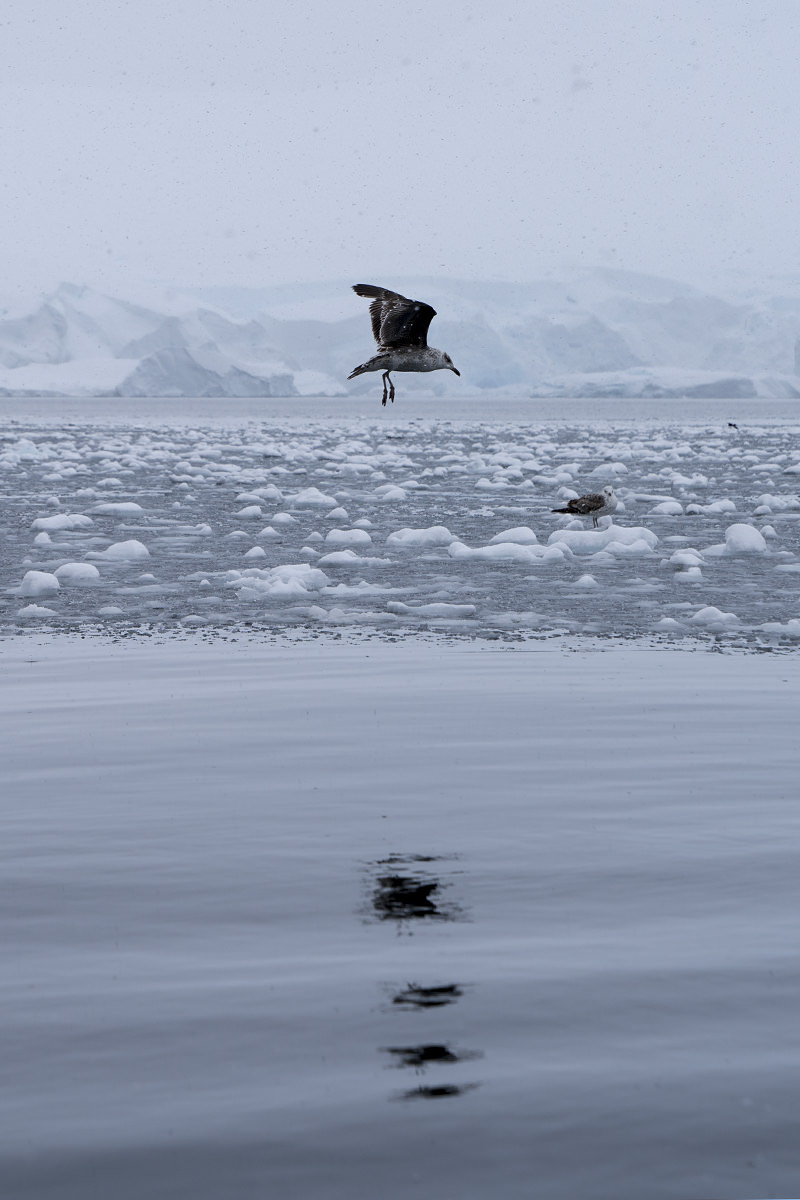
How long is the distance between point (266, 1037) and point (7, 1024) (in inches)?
20.4

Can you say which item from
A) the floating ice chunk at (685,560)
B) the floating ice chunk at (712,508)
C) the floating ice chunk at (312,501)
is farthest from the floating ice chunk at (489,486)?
the floating ice chunk at (685,560)

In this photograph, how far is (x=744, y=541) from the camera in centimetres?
1298

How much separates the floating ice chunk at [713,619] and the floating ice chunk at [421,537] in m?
4.51

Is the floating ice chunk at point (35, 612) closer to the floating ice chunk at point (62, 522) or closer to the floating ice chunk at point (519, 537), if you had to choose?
the floating ice chunk at point (519, 537)

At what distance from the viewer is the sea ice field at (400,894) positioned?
2.53 m

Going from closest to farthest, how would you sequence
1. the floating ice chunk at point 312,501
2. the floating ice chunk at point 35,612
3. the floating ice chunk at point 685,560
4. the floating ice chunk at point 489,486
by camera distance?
the floating ice chunk at point 35,612, the floating ice chunk at point 685,560, the floating ice chunk at point 312,501, the floating ice chunk at point 489,486

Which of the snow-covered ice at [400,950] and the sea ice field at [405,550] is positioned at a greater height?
the sea ice field at [405,550]

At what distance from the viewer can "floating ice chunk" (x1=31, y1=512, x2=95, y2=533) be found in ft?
49.0

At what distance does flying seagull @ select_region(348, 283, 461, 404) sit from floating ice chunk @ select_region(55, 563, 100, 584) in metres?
2.42

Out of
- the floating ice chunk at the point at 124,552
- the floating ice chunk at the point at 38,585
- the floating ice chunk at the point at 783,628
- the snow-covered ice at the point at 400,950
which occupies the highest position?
the floating ice chunk at the point at 124,552

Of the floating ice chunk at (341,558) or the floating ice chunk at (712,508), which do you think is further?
the floating ice chunk at (712,508)

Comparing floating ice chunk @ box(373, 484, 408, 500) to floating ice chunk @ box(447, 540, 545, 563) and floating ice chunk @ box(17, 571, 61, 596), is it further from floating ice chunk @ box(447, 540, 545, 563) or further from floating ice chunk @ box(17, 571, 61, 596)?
floating ice chunk @ box(17, 571, 61, 596)

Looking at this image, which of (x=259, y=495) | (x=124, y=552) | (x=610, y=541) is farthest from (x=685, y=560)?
(x=259, y=495)

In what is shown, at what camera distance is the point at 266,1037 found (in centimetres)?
294
